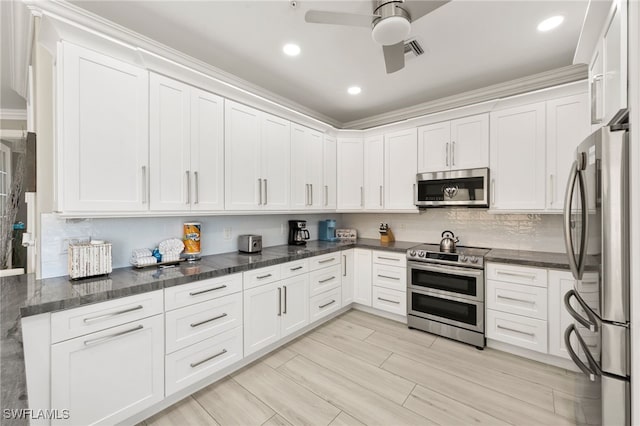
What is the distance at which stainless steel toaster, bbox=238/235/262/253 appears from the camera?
281 cm

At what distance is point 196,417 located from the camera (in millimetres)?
1772

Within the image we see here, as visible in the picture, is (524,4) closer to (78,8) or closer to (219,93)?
(219,93)

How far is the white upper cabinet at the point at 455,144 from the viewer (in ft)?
9.55

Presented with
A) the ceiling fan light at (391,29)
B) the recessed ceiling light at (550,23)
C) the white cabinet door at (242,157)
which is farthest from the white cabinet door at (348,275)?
the recessed ceiling light at (550,23)

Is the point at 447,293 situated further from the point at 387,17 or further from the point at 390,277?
the point at 387,17

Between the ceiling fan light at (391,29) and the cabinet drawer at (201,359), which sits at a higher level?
the ceiling fan light at (391,29)

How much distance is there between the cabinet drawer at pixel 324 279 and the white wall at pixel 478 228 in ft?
3.55

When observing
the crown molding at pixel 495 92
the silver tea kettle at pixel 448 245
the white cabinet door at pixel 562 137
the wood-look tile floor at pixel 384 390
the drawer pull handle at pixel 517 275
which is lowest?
the wood-look tile floor at pixel 384 390

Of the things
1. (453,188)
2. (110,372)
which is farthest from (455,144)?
(110,372)

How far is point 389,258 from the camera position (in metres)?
3.28

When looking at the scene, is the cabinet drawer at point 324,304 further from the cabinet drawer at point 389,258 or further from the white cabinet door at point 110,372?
the white cabinet door at point 110,372

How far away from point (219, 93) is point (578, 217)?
2.81m

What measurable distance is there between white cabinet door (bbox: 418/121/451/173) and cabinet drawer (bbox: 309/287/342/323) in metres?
1.90

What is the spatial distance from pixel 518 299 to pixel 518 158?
1409 mm
